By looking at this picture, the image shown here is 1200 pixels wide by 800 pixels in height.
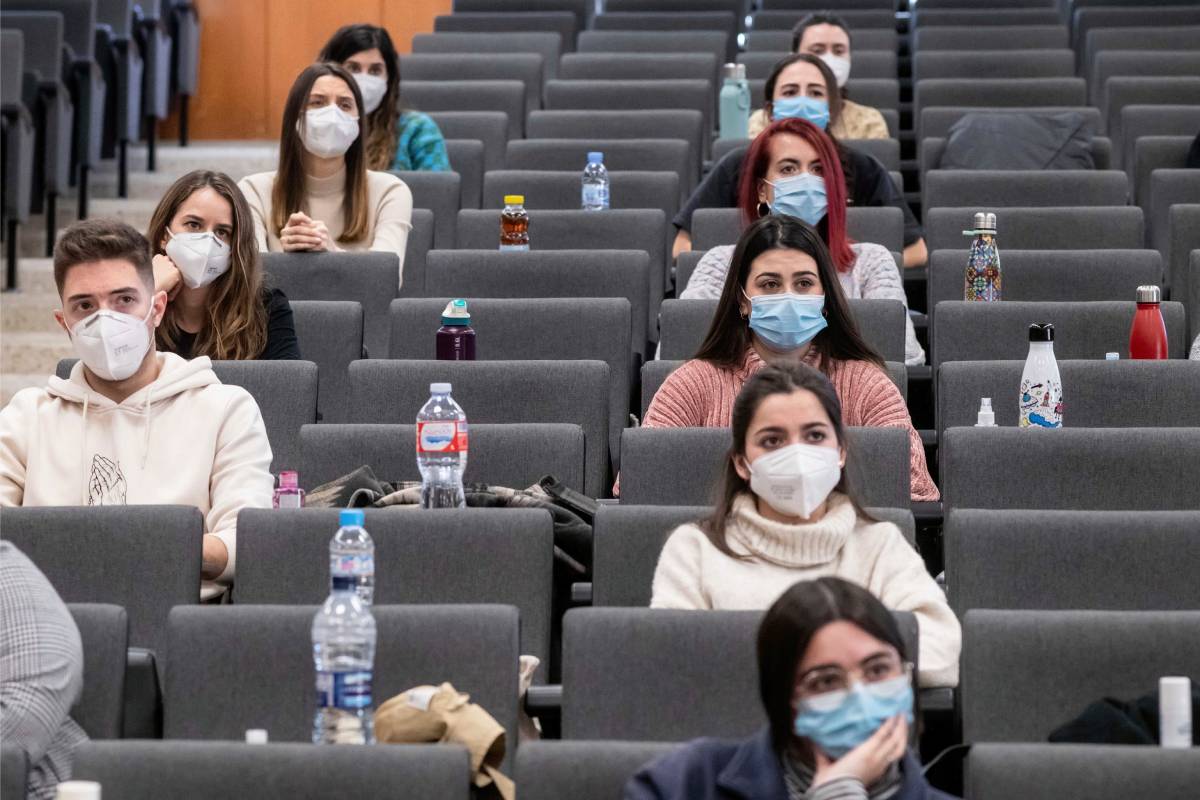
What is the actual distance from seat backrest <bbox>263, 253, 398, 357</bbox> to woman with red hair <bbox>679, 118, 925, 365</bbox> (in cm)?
63

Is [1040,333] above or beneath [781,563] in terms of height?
above

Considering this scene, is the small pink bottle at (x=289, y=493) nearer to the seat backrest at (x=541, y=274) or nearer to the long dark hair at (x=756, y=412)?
the long dark hair at (x=756, y=412)

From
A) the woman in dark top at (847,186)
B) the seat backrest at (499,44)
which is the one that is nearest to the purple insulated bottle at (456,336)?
the woman in dark top at (847,186)

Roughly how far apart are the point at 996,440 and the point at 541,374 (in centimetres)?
82

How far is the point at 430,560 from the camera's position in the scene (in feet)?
8.54

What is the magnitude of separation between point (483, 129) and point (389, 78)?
531 mm

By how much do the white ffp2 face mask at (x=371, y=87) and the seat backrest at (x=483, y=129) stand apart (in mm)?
478

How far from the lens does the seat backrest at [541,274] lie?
3977 mm

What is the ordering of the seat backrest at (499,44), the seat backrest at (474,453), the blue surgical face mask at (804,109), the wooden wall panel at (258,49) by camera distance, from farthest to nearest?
the wooden wall panel at (258,49) → the seat backrest at (499,44) → the blue surgical face mask at (804,109) → the seat backrest at (474,453)

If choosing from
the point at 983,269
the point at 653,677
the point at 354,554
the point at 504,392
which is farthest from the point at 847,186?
the point at 653,677

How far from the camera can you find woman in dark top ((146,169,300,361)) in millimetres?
3449

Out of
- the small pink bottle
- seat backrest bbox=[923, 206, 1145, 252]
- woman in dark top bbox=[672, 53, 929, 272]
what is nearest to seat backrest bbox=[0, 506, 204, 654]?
the small pink bottle

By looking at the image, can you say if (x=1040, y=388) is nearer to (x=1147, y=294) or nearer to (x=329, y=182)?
(x=1147, y=294)

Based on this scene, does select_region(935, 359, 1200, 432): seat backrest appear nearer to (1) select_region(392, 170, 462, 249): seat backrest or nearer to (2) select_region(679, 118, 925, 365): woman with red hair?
(2) select_region(679, 118, 925, 365): woman with red hair
